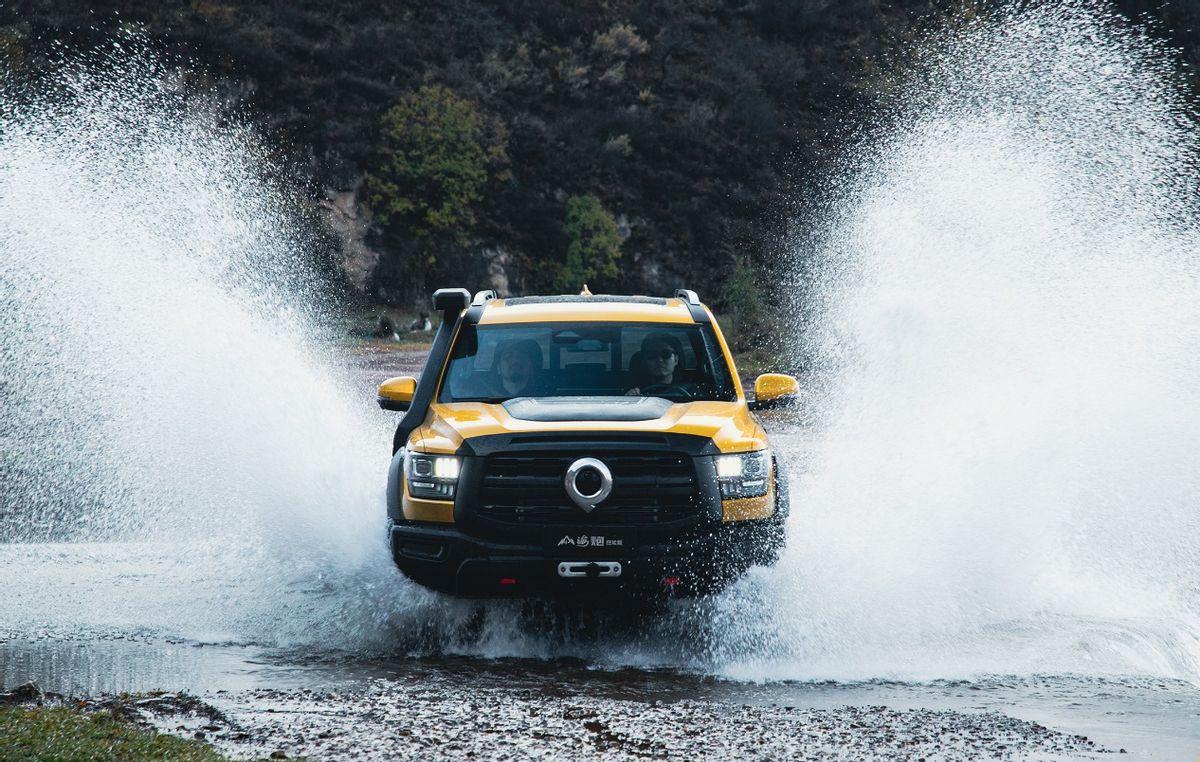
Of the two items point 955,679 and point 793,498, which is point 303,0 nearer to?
point 793,498

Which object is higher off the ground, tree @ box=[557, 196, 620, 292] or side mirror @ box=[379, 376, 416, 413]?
tree @ box=[557, 196, 620, 292]

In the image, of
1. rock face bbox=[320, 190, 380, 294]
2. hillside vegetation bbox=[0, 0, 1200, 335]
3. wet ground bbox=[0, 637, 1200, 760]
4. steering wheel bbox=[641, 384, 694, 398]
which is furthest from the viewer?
hillside vegetation bbox=[0, 0, 1200, 335]

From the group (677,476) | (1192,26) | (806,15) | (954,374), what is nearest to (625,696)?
(677,476)

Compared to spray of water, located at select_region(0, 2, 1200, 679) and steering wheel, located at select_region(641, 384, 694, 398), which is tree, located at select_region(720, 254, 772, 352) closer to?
spray of water, located at select_region(0, 2, 1200, 679)

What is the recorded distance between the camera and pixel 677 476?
6.89 m

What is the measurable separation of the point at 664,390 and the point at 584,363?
0.54 meters

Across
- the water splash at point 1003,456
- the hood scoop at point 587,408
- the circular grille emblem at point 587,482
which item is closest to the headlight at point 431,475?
the hood scoop at point 587,408

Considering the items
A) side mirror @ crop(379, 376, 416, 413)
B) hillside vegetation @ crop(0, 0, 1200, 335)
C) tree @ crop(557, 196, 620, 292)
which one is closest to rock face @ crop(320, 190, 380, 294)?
hillside vegetation @ crop(0, 0, 1200, 335)

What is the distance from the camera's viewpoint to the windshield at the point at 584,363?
26.3 feet

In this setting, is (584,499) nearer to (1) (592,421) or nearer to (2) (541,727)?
(1) (592,421)

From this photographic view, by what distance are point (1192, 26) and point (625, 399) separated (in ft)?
182

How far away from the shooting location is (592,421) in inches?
277

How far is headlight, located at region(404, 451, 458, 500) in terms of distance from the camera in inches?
275

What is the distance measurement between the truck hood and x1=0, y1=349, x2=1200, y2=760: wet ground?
111 cm
